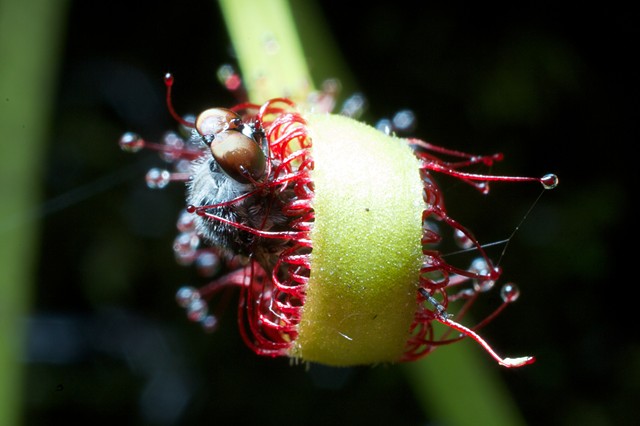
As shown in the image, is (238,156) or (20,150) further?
(20,150)

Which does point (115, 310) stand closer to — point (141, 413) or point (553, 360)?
point (141, 413)

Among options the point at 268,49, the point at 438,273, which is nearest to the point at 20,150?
the point at 268,49

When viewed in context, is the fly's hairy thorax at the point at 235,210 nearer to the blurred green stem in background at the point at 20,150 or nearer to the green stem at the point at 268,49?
the green stem at the point at 268,49

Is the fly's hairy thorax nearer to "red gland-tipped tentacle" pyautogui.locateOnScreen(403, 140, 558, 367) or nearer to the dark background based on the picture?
"red gland-tipped tentacle" pyautogui.locateOnScreen(403, 140, 558, 367)

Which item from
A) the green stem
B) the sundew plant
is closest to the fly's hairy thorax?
the sundew plant

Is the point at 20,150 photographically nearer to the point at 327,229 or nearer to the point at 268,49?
the point at 268,49

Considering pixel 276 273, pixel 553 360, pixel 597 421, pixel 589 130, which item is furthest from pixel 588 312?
pixel 276 273

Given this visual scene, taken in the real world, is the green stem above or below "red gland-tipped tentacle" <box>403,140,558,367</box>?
above
